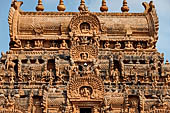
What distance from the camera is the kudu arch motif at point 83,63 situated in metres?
46.7

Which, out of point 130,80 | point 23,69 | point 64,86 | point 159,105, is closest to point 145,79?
point 130,80

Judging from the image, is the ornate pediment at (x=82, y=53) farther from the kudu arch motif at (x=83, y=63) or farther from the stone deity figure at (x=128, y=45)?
the stone deity figure at (x=128, y=45)

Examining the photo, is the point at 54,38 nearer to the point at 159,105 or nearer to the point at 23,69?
the point at 23,69

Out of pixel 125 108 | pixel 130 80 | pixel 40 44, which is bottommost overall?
pixel 125 108

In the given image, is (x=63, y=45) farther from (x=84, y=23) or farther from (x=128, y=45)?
(x=128, y=45)

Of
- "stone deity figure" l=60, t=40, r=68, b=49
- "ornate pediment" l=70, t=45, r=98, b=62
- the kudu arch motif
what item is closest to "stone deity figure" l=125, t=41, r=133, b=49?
the kudu arch motif

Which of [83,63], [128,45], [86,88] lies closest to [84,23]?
[128,45]

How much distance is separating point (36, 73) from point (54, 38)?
6431 mm

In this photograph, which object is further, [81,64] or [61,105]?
[81,64]

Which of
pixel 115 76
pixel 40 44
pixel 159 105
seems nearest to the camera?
pixel 159 105

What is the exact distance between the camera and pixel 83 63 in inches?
2037

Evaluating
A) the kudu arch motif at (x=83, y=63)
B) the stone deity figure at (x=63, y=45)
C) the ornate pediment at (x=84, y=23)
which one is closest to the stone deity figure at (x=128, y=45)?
the kudu arch motif at (x=83, y=63)

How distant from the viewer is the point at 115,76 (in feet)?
164

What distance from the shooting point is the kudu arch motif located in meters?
46.7
